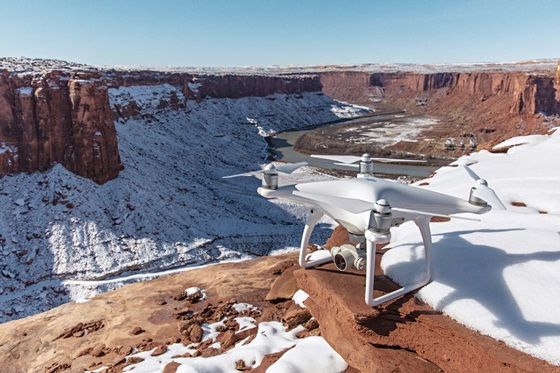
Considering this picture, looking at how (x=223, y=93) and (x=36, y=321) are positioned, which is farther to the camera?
(x=223, y=93)

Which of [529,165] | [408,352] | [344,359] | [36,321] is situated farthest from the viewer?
[529,165]

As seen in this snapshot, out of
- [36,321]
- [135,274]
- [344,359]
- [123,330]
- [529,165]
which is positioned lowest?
[135,274]

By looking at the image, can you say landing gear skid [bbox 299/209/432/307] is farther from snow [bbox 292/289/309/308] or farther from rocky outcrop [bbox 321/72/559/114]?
rocky outcrop [bbox 321/72/559/114]

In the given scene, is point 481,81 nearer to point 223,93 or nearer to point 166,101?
point 223,93

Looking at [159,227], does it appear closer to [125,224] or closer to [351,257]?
[125,224]

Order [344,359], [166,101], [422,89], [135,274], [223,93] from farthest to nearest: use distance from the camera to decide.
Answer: [422,89], [223,93], [166,101], [135,274], [344,359]

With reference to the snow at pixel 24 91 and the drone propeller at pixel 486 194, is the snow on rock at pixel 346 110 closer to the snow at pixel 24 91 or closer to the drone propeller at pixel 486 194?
the snow at pixel 24 91

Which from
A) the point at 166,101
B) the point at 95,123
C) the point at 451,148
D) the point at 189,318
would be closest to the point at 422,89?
the point at 451,148

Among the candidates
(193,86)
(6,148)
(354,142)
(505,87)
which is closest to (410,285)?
(6,148)
